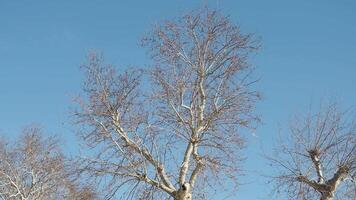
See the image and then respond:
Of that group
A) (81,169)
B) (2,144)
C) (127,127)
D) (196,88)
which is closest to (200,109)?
(196,88)

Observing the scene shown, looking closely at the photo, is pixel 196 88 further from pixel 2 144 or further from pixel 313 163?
pixel 2 144

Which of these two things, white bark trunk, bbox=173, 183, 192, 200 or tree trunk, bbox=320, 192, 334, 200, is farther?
tree trunk, bbox=320, 192, 334, 200

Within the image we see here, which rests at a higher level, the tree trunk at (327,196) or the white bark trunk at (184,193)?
the tree trunk at (327,196)

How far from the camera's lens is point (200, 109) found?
54.2 feet

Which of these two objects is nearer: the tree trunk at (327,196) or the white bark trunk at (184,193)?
the white bark trunk at (184,193)

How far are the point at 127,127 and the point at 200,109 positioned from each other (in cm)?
196

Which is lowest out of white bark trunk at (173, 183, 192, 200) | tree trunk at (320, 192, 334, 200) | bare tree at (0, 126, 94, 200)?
white bark trunk at (173, 183, 192, 200)

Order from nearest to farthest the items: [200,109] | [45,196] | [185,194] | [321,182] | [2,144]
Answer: [185,194] < [200,109] < [321,182] < [45,196] < [2,144]

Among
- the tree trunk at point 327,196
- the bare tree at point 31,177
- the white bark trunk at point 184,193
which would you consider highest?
the bare tree at point 31,177

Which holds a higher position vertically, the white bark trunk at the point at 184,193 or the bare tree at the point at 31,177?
the bare tree at the point at 31,177

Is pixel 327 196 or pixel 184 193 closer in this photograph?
pixel 184 193

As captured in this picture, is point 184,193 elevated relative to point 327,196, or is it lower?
lower

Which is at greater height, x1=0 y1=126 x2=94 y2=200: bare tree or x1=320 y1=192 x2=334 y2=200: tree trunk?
x1=0 y1=126 x2=94 y2=200: bare tree

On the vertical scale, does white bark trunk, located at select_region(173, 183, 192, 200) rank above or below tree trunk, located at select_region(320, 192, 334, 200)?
below
